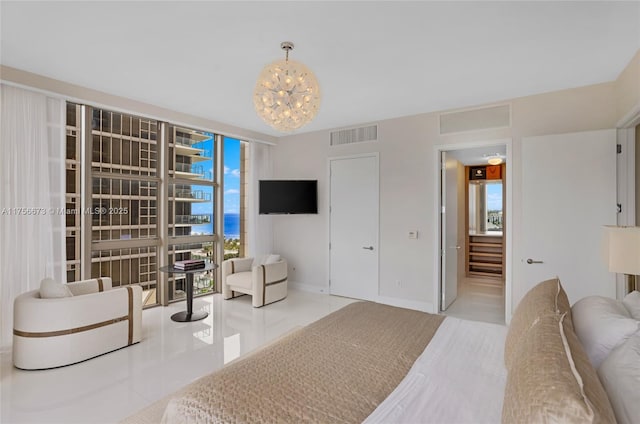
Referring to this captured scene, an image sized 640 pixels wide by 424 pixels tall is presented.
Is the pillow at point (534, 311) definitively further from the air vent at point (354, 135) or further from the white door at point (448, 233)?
the air vent at point (354, 135)

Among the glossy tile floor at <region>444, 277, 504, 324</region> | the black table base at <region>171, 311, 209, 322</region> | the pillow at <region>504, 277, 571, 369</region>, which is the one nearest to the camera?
the pillow at <region>504, 277, 571, 369</region>

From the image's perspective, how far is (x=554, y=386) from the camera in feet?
2.87

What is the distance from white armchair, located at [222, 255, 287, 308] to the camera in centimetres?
454

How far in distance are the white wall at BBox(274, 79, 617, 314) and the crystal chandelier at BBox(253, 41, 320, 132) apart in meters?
2.48

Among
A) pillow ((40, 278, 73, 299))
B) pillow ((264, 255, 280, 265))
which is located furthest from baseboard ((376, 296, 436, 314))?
pillow ((40, 278, 73, 299))

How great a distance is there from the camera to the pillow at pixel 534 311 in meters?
1.47

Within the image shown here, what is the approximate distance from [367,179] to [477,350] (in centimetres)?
339

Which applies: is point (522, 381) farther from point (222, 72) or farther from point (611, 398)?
point (222, 72)

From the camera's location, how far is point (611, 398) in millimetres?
1065

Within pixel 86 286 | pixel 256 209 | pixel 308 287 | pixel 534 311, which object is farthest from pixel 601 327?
pixel 256 209

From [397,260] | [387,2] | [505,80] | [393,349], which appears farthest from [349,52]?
[397,260]

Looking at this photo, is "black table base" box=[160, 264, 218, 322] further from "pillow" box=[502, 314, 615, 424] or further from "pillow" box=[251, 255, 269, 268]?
"pillow" box=[502, 314, 615, 424]

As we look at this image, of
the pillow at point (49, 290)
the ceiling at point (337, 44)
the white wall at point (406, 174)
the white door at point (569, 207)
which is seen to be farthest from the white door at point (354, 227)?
the pillow at point (49, 290)

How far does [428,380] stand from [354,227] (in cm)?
365
